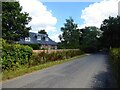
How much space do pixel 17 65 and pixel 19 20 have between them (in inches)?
1356

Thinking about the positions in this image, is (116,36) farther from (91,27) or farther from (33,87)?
(33,87)

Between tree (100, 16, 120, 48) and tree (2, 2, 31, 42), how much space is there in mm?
30292

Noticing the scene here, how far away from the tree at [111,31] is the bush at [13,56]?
5307cm

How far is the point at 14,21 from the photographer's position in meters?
51.2

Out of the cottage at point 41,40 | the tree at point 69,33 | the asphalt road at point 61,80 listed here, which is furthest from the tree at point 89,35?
the asphalt road at point 61,80

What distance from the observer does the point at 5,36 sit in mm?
47812

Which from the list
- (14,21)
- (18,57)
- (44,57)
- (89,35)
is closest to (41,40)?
(14,21)

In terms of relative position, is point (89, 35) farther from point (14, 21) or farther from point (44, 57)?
point (44, 57)

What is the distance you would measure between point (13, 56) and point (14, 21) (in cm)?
3365

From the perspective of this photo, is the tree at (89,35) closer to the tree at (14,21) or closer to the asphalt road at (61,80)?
the tree at (14,21)

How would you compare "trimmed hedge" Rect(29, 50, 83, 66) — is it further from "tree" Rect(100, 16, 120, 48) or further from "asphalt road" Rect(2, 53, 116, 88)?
"tree" Rect(100, 16, 120, 48)

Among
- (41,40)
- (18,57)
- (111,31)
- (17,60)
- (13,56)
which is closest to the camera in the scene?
(13,56)

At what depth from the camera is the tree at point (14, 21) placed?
4977 centimetres

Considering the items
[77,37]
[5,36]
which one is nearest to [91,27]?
[77,37]
